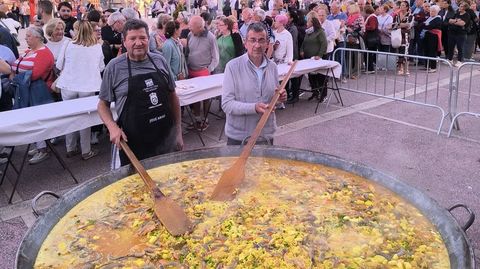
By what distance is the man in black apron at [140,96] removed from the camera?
3480mm

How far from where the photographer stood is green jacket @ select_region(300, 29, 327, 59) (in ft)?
30.8

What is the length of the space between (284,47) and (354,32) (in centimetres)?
355

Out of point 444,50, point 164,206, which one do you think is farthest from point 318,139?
point 444,50

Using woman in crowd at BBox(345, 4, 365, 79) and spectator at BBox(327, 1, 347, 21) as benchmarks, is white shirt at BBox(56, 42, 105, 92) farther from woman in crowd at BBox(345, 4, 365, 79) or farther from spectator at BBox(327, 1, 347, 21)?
spectator at BBox(327, 1, 347, 21)

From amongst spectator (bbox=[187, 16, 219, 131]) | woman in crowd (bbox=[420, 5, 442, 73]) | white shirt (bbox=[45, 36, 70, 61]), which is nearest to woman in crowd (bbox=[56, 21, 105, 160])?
white shirt (bbox=[45, 36, 70, 61])

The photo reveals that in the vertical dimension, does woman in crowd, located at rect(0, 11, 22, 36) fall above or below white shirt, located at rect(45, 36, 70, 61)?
above

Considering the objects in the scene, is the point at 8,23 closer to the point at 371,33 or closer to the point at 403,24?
the point at 371,33

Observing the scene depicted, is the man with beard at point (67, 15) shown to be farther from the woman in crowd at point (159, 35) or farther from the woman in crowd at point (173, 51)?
the woman in crowd at point (173, 51)

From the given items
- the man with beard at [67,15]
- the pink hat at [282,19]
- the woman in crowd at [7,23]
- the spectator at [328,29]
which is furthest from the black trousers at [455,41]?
the woman in crowd at [7,23]

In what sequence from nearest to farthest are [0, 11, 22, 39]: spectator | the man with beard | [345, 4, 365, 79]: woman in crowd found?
the man with beard < [0, 11, 22, 39]: spectator < [345, 4, 365, 79]: woman in crowd

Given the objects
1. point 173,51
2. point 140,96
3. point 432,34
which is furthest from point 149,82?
point 432,34

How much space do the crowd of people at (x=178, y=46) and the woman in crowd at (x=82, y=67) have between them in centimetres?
1

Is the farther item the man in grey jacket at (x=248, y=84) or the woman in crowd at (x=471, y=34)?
the woman in crowd at (x=471, y=34)

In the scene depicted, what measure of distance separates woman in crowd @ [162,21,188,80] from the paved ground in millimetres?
1083
